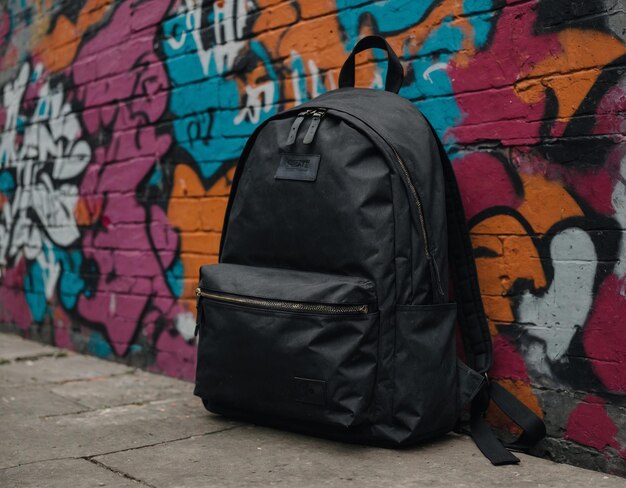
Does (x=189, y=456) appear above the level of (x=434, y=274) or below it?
below

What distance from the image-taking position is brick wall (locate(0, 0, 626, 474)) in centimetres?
230

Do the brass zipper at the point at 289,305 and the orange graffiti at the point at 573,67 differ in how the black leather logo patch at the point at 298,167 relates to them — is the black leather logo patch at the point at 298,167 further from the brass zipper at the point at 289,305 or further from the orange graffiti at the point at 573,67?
the orange graffiti at the point at 573,67

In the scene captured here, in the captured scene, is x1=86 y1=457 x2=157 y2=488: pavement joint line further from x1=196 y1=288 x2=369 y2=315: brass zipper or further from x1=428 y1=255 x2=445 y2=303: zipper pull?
x1=428 y1=255 x2=445 y2=303: zipper pull

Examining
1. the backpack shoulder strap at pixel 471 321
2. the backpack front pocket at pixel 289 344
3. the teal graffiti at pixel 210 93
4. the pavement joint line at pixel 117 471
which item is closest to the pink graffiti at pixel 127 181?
the teal graffiti at pixel 210 93

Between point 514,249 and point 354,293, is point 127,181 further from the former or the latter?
point 514,249

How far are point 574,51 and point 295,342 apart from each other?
112cm

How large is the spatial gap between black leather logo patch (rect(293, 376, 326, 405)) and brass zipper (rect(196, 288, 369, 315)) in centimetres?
20

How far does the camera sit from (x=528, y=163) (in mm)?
2445

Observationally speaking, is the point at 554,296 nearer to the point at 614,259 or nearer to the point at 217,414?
the point at 614,259

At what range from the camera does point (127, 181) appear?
159 inches

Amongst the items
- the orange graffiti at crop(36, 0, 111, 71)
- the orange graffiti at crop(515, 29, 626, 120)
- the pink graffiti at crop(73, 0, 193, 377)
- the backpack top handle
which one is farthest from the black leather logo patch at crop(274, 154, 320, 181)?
the orange graffiti at crop(36, 0, 111, 71)

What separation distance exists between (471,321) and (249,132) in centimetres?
127

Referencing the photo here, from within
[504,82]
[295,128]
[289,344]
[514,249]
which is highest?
[504,82]

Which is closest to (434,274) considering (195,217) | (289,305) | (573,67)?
(289,305)
